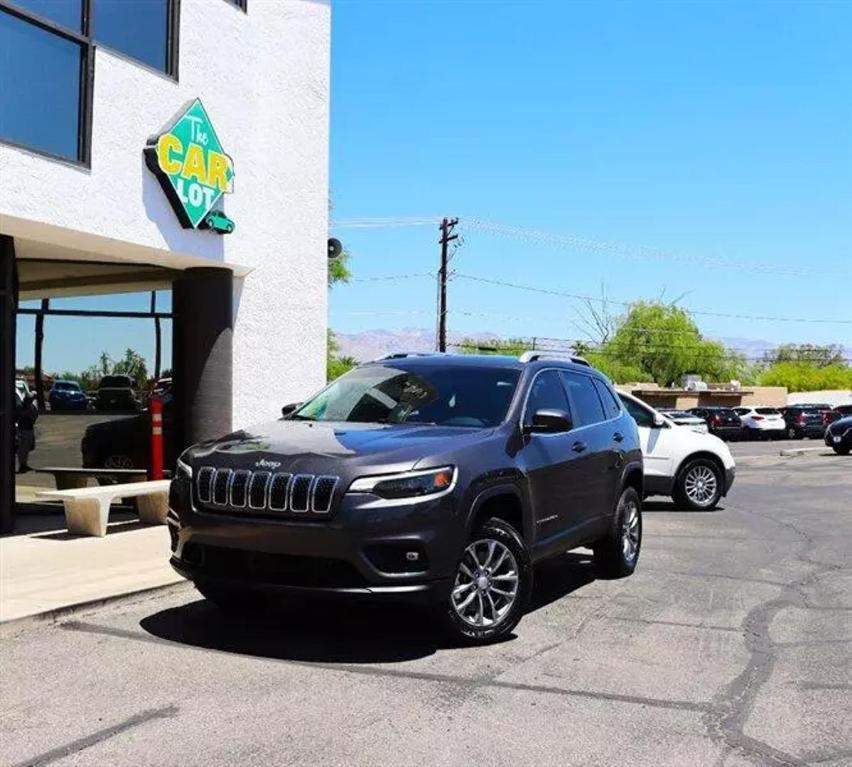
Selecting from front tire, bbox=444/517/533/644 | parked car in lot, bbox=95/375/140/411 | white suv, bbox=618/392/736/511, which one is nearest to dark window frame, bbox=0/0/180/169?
parked car in lot, bbox=95/375/140/411

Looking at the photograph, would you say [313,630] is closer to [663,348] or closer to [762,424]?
[762,424]

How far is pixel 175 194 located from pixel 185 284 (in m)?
1.75

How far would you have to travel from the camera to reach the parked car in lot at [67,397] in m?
11.8

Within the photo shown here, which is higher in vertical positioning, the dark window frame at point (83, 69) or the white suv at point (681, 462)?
the dark window frame at point (83, 69)

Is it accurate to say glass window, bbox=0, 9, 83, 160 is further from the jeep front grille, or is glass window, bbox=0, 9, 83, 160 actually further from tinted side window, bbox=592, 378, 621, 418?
tinted side window, bbox=592, 378, 621, 418

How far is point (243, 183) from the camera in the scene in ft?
37.7

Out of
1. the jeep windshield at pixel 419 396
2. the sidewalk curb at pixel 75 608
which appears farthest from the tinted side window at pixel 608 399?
the sidewalk curb at pixel 75 608

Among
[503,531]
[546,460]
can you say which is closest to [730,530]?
[546,460]

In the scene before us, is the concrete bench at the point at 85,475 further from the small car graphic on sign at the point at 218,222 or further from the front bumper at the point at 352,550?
the front bumper at the point at 352,550

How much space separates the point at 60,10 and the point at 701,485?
32.5ft

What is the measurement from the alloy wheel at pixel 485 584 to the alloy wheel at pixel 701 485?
8.10 m

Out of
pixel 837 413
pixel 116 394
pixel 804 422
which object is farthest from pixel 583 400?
pixel 804 422

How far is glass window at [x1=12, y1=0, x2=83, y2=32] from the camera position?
8.95m

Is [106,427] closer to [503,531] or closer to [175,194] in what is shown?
[175,194]
